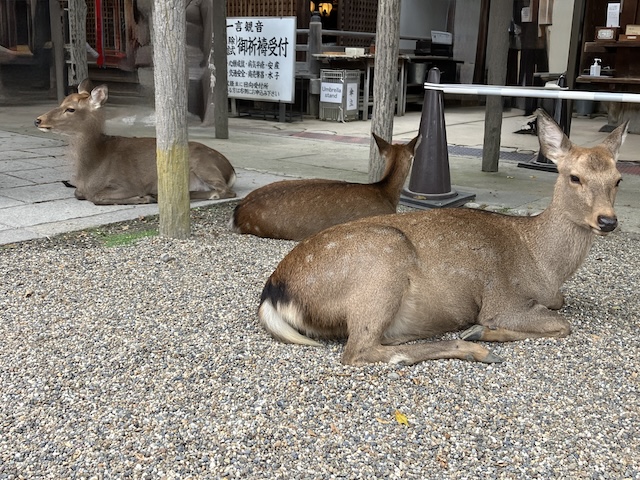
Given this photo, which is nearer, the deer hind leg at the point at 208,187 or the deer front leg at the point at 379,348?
the deer front leg at the point at 379,348

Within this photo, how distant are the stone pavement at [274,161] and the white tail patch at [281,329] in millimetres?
2706

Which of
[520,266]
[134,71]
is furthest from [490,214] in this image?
[134,71]

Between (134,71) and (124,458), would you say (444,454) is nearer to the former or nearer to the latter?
(124,458)

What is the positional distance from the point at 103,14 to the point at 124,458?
11.3 m

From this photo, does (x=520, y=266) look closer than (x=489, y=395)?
No

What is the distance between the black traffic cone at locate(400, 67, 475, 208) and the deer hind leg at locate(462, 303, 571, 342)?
2961 mm

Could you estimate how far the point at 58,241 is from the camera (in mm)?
5438

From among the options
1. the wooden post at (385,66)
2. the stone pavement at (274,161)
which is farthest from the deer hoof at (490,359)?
the stone pavement at (274,161)

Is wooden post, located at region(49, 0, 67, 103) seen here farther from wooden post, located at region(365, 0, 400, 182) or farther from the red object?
wooden post, located at region(365, 0, 400, 182)

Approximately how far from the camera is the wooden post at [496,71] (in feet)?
27.1

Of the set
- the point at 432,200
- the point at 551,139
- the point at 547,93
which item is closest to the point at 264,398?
the point at 551,139

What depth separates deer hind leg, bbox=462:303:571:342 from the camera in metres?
3.54

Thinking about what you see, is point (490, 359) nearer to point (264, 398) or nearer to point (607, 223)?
point (607, 223)

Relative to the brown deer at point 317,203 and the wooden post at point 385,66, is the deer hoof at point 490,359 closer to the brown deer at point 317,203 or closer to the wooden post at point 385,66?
the brown deer at point 317,203
